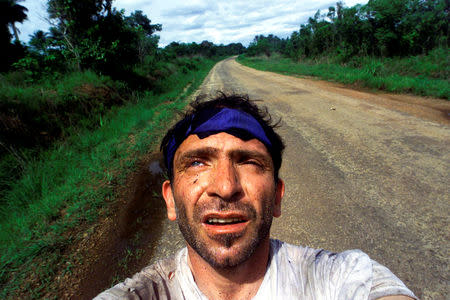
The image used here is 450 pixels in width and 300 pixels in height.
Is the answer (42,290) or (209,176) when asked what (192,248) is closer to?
(209,176)

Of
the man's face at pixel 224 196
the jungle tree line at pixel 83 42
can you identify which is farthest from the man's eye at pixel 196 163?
the jungle tree line at pixel 83 42

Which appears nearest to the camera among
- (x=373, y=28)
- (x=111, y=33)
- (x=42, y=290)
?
(x=42, y=290)

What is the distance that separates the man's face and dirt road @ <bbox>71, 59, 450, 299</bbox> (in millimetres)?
1480

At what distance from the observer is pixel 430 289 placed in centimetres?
189

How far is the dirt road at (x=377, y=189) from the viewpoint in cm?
229

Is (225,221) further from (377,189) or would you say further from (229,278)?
(377,189)

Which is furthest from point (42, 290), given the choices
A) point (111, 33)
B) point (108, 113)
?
point (111, 33)

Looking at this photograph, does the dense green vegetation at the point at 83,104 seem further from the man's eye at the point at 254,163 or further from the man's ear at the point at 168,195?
the man's eye at the point at 254,163

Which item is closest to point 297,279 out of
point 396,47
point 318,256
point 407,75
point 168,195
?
point 318,256

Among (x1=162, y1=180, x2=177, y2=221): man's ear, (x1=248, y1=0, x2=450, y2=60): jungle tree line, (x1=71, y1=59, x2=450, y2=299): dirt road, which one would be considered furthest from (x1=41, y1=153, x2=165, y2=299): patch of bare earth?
(x1=248, y1=0, x2=450, y2=60): jungle tree line

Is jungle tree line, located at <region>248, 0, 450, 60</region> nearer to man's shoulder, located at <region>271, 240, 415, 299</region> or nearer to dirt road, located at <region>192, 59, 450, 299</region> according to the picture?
dirt road, located at <region>192, 59, 450, 299</region>

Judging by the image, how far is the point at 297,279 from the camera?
1.23 meters

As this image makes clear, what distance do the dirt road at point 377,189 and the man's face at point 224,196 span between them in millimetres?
1561

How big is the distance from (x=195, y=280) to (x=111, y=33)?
440 inches
